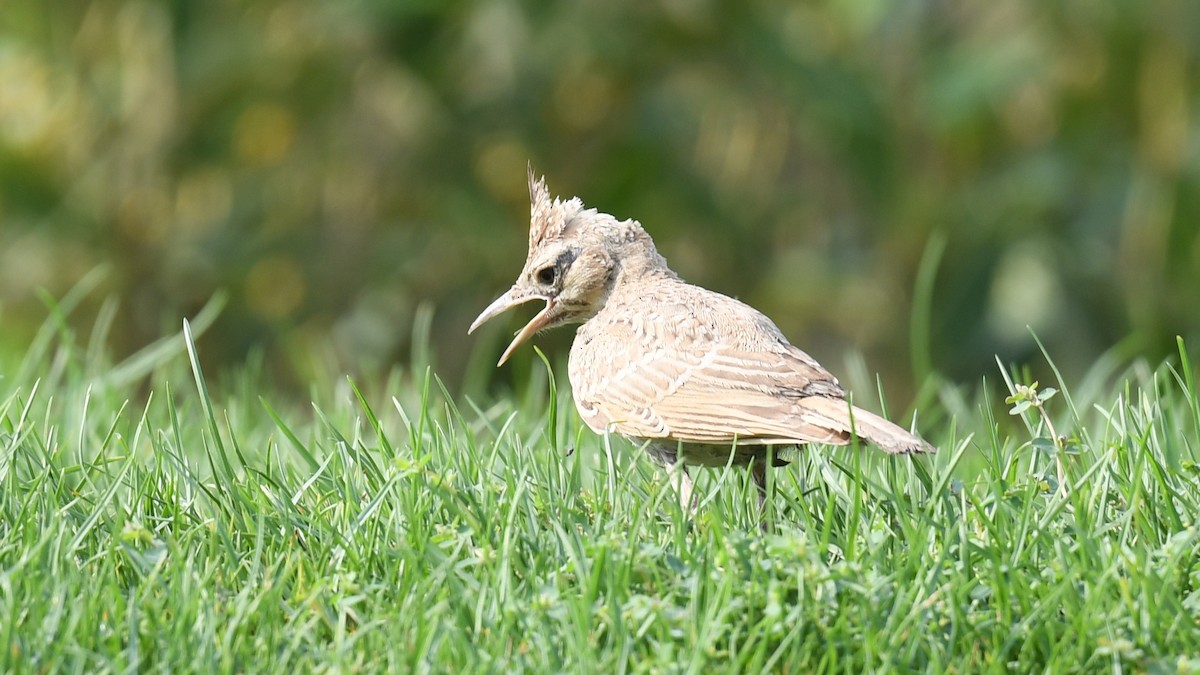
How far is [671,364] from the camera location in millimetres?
3938

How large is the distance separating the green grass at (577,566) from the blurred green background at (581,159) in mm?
3879

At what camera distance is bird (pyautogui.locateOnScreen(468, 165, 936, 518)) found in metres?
3.53

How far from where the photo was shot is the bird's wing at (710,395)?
351 cm

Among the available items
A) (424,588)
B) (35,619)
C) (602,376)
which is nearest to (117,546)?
(35,619)

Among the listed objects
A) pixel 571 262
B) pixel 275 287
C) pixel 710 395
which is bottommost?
pixel 275 287

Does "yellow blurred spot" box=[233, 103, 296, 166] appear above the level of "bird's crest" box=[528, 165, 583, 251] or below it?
below

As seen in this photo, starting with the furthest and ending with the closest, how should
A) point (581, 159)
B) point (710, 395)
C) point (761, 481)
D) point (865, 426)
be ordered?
point (581, 159), point (761, 481), point (710, 395), point (865, 426)

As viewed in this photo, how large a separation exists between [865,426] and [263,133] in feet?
17.9

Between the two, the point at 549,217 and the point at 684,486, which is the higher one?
the point at 549,217

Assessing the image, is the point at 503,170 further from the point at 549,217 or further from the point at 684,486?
the point at 684,486

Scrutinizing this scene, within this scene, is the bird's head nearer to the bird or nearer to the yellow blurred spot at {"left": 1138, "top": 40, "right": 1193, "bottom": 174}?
the bird

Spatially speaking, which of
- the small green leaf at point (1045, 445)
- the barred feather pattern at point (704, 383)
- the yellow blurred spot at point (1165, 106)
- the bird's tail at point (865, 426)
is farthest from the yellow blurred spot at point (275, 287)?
the small green leaf at point (1045, 445)

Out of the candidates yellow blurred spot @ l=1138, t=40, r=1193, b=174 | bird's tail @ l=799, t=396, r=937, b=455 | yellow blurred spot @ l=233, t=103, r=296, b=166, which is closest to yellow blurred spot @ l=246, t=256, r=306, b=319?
yellow blurred spot @ l=233, t=103, r=296, b=166

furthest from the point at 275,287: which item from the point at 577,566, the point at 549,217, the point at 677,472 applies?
the point at 577,566
